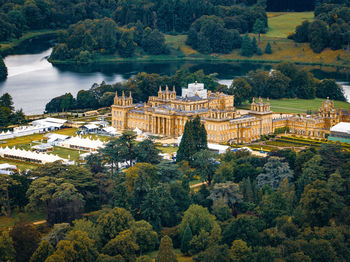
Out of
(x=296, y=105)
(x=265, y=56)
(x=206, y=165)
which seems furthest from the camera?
(x=265, y=56)

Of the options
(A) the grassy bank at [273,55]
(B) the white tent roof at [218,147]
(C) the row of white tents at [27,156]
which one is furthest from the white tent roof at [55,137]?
(A) the grassy bank at [273,55]

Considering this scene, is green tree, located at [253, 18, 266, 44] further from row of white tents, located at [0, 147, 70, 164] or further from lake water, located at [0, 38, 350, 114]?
row of white tents, located at [0, 147, 70, 164]

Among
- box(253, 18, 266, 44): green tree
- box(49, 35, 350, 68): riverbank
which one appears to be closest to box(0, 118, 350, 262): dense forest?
box(49, 35, 350, 68): riverbank

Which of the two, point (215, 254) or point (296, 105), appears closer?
point (215, 254)

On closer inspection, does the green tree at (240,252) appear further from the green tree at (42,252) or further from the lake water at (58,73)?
the lake water at (58,73)

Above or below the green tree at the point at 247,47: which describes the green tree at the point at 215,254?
below

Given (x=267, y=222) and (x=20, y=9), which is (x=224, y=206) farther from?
(x=20, y=9)

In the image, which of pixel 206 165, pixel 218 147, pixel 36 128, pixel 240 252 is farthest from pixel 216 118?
pixel 240 252

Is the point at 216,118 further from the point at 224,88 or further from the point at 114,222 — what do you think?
the point at 114,222
